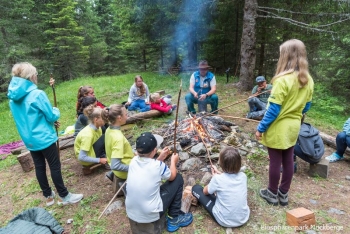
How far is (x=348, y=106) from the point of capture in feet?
26.8

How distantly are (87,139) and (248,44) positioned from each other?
632 centimetres

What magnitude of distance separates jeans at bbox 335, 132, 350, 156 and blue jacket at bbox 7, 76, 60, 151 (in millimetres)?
4711

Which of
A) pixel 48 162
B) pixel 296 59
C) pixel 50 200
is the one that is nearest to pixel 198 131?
pixel 296 59

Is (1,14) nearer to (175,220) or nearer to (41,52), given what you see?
(41,52)

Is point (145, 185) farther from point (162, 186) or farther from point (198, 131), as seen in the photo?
point (198, 131)

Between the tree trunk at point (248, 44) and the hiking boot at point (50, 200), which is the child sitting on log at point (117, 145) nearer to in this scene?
the hiking boot at point (50, 200)

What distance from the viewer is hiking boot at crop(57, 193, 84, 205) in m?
3.30

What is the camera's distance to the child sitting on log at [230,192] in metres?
2.53

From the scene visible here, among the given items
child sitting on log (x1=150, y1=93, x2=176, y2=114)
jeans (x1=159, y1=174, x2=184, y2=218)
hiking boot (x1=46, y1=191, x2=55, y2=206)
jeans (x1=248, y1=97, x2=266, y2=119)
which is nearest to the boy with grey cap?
jeans (x1=248, y1=97, x2=266, y2=119)

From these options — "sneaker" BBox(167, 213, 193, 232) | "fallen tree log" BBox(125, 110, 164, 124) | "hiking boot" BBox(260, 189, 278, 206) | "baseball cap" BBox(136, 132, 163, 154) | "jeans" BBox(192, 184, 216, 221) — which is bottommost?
"sneaker" BBox(167, 213, 193, 232)

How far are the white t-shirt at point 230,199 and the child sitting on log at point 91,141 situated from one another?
6.11ft

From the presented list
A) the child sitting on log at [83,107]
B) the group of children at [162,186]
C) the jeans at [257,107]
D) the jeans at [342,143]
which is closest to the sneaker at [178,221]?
the group of children at [162,186]

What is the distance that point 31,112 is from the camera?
111 inches

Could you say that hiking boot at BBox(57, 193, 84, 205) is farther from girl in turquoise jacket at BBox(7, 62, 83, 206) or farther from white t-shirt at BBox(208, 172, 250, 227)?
white t-shirt at BBox(208, 172, 250, 227)
